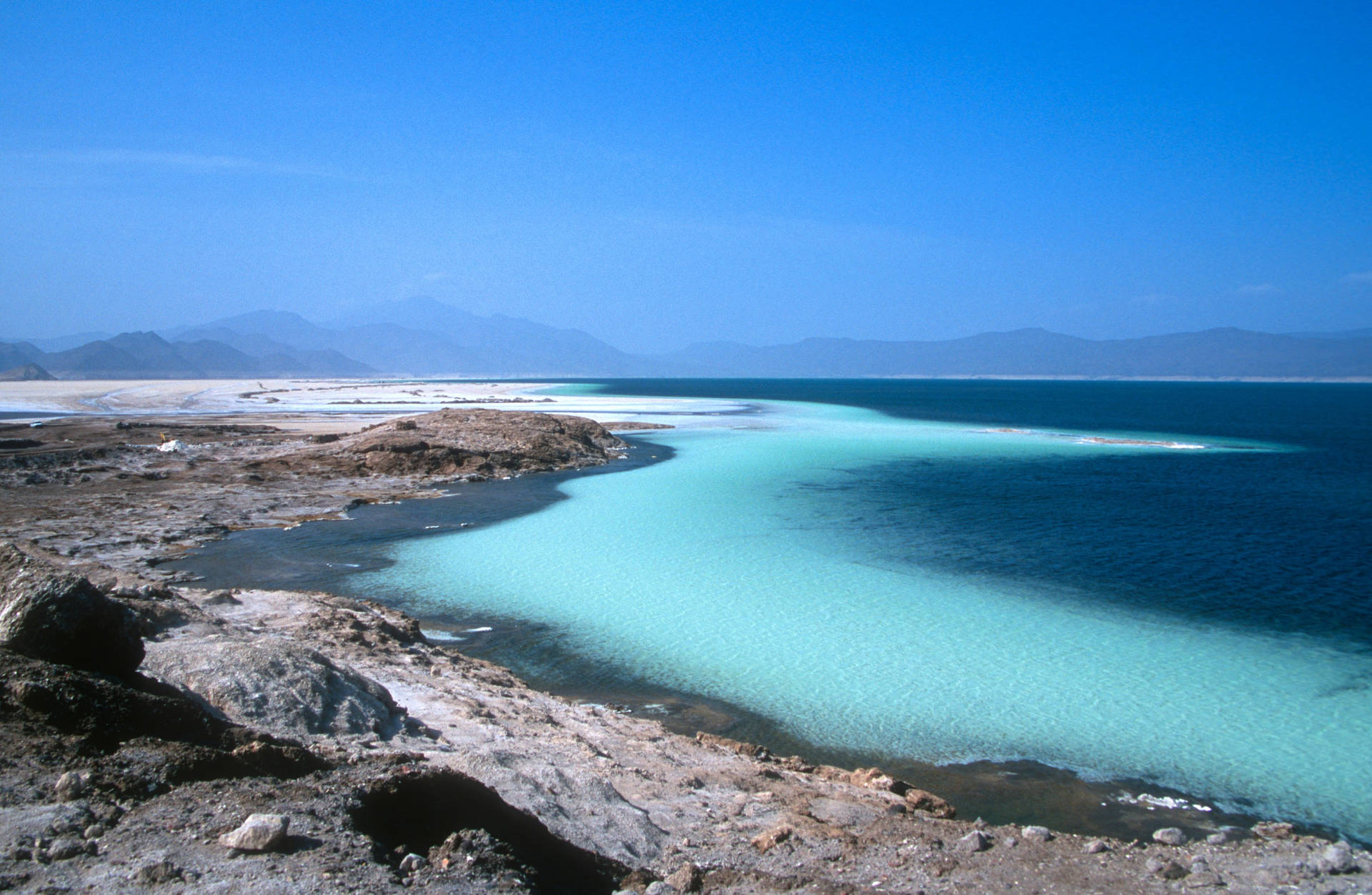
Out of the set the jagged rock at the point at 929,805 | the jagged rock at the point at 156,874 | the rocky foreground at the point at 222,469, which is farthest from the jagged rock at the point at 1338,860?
the rocky foreground at the point at 222,469

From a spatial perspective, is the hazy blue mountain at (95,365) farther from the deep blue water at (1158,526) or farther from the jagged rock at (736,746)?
the jagged rock at (736,746)

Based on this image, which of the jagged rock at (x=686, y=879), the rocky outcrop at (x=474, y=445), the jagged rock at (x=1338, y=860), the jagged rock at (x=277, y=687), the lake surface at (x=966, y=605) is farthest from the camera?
the rocky outcrop at (x=474, y=445)

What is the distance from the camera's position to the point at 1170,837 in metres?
5.95

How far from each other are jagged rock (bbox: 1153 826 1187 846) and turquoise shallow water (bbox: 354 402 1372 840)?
1.29 meters

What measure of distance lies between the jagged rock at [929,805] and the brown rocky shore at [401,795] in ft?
0.07

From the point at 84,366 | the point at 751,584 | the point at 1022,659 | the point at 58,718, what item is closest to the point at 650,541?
the point at 751,584

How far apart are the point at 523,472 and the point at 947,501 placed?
42.6 ft

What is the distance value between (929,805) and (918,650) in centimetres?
450

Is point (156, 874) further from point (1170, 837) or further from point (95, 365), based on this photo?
point (95, 365)

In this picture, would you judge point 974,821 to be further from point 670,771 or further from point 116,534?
point 116,534

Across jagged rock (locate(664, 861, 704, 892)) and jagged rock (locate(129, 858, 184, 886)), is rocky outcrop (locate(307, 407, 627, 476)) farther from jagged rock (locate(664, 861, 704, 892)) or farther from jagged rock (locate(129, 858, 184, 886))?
jagged rock (locate(129, 858, 184, 886))

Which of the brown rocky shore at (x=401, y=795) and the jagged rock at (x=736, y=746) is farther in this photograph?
the jagged rock at (x=736, y=746)

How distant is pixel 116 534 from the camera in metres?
15.2

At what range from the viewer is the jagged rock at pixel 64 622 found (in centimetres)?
491
